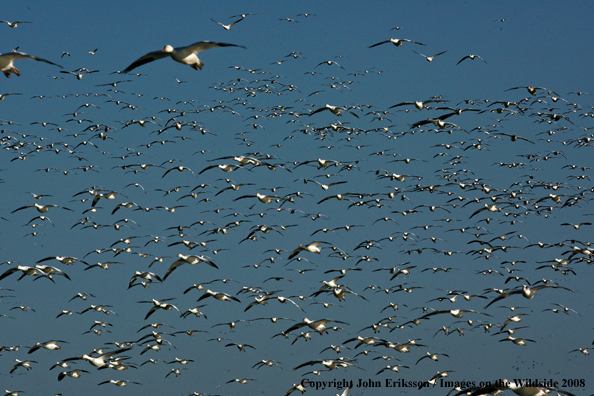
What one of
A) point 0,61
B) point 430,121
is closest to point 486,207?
point 430,121

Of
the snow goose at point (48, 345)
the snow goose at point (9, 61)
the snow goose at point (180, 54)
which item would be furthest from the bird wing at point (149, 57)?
the snow goose at point (48, 345)

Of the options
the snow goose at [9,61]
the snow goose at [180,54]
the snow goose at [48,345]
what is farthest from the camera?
the snow goose at [48,345]

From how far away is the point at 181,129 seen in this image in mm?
46156

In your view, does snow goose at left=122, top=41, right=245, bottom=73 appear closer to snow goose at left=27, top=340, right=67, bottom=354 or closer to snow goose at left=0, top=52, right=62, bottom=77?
snow goose at left=0, top=52, right=62, bottom=77

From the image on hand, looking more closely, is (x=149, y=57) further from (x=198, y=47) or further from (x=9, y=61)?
(x=9, y=61)

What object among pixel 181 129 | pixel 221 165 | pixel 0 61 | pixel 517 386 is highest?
pixel 181 129

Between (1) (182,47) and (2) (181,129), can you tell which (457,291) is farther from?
(1) (182,47)

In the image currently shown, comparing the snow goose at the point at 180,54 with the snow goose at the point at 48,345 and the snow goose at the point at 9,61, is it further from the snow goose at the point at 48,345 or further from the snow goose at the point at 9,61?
the snow goose at the point at 48,345

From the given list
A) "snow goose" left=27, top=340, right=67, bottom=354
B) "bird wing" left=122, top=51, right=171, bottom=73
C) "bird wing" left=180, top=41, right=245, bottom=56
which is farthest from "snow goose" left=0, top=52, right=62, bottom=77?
"snow goose" left=27, top=340, right=67, bottom=354

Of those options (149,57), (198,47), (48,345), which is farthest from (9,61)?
(48,345)

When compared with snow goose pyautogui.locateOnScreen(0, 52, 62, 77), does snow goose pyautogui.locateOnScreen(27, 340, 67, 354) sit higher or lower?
lower

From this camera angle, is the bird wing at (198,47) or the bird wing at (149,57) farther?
the bird wing at (149,57)

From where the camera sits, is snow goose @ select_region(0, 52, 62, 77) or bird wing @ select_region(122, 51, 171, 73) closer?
snow goose @ select_region(0, 52, 62, 77)

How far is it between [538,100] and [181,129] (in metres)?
23.6
